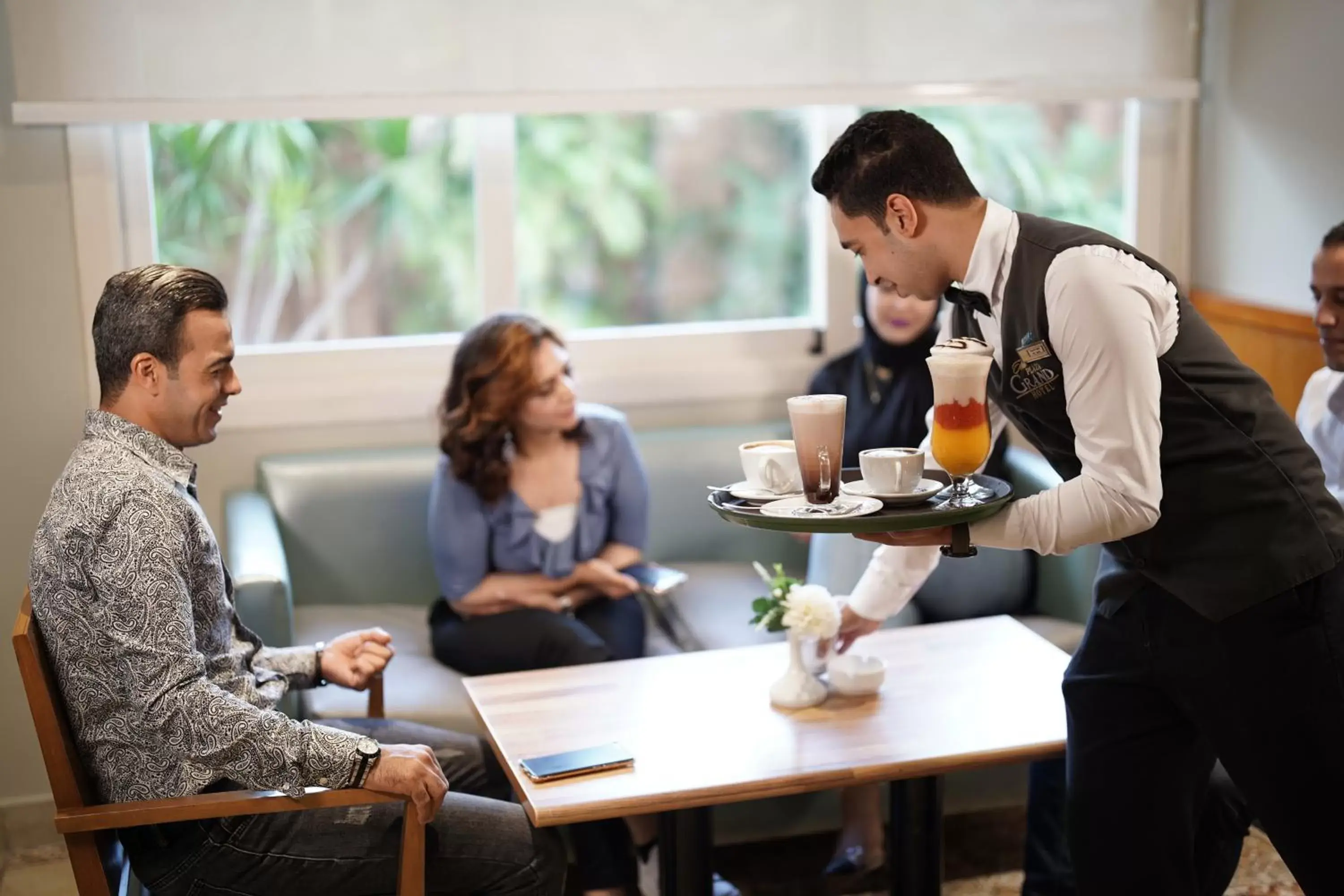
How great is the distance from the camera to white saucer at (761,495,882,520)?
6.41 feet

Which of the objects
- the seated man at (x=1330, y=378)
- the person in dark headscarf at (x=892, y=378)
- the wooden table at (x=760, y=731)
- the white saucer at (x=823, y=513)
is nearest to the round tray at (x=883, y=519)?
the white saucer at (x=823, y=513)

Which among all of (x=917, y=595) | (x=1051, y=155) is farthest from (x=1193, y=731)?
(x=1051, y=155)

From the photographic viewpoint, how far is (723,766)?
7.21ft

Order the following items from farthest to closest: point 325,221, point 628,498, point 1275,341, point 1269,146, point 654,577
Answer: point 325,221, point 1269,146, point 1275,341, point 628,498, point 654,577

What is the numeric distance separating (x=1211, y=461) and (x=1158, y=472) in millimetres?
127

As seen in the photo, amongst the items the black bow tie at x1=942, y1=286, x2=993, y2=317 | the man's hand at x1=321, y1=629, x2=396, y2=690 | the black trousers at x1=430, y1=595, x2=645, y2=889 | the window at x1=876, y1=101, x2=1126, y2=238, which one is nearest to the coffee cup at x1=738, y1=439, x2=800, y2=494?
the black bow tie at x1=942, y1=286, x2=993, y2=317

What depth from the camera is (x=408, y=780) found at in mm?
2031

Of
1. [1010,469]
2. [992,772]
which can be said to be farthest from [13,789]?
[1010,469]

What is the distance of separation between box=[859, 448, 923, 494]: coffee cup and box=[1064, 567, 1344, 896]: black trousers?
340 millimetres

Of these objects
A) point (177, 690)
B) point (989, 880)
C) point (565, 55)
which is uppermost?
point (565, 55)

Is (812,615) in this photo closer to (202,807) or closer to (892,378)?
(202,807)

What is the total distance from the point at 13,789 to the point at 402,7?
2.12m

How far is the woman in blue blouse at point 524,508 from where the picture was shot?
10.6ft

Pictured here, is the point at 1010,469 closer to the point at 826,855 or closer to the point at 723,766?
the point at 826,855
